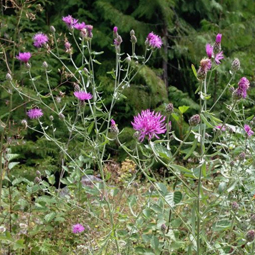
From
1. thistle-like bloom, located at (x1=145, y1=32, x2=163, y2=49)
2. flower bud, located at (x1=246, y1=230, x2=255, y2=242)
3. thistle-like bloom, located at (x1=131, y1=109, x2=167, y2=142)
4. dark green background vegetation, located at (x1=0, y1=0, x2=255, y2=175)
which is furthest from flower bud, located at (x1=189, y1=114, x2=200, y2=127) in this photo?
dark green background vegetation, located at (x1=0, y1=0, x2=255, y2=175)

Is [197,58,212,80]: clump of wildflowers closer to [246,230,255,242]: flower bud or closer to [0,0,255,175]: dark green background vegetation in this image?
[246,230,255,242]: flower bud

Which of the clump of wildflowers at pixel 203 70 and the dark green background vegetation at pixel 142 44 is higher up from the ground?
the clump of wildflowers at pixel 203 70

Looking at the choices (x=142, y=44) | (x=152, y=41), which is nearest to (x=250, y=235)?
(x=152, y=41)

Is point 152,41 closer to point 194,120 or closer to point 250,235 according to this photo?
point 194,120

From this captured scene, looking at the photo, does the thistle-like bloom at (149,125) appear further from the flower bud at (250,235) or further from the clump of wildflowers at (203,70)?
the flower bud at (250,235)

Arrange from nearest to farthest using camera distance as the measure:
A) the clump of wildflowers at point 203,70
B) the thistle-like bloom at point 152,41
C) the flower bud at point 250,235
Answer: the clump of wildflowers at point 203,70, the flower bud at point 250,235, the thistle-like bloom at point 152,41

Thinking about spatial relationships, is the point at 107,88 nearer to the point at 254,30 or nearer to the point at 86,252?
the point at 254,30

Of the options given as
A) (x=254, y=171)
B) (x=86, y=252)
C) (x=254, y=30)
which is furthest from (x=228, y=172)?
(x=254, y=30)

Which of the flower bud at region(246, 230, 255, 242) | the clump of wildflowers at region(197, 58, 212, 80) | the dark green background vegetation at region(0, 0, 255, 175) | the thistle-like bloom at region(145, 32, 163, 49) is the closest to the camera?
the clump of wildflowers at region(197, 58, 212, 80)

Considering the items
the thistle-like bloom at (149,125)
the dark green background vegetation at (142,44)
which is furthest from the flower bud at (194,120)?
the dark green background vegetation at (142,44)

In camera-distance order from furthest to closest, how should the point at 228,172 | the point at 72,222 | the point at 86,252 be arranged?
the point at 72,222 → the point at 86,252 → the point at 228,172

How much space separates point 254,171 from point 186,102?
3.35 metres

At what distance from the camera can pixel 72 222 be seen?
2641 mm

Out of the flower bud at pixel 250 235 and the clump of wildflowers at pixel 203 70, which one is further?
the flower bud at pixel 250 235
